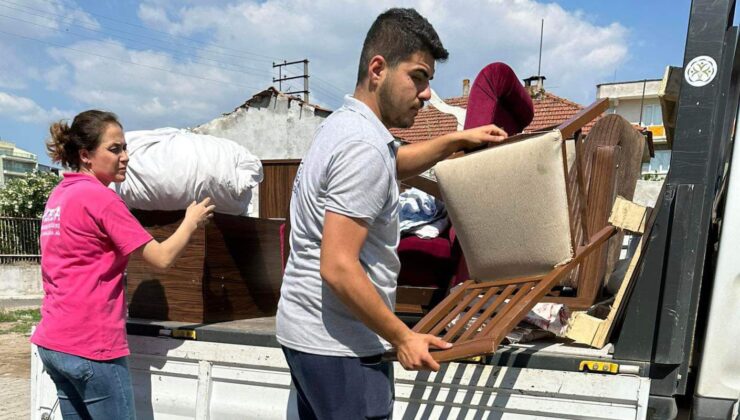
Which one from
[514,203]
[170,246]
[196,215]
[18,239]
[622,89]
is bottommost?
[18,239]

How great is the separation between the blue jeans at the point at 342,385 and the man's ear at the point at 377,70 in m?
0.66

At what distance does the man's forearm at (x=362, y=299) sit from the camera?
1.26m

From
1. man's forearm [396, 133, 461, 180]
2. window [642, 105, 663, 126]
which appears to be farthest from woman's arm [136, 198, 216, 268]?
window [642, 105, 663, 126]

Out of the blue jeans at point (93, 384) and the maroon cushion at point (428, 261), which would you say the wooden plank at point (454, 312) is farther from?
the blue jeans at point (93, 384)

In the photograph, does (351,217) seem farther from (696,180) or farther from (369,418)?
(696,180)

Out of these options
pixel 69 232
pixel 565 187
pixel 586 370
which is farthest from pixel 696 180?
pixel 69 232

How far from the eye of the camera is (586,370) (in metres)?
1.70

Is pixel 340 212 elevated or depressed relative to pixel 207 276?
elevated

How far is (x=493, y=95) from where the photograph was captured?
98.0 inches

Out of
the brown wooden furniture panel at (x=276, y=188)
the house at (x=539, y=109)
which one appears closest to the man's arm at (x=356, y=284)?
the brown wooden furniture panel at (x=276, y=188)

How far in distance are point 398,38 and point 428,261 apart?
1401 millimetres

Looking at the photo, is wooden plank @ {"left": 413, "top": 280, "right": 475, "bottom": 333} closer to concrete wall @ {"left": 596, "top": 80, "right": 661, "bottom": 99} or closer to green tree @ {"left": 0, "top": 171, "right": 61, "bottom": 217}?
green tree @ {"left": 0, "top": 171, "right": 61, "bottom": 217}

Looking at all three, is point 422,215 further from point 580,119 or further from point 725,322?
point 725,322

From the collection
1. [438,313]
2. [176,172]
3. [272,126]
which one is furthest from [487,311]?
[272,126]
